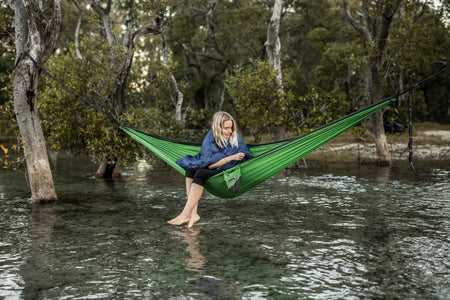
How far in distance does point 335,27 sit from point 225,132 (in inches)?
987

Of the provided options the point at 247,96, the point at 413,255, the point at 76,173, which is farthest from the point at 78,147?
the point at 413,255

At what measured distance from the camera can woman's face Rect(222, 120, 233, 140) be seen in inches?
243

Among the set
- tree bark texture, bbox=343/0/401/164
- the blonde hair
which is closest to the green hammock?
the blonde hair

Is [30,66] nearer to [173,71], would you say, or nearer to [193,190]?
[193,190]

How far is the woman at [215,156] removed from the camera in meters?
6.16

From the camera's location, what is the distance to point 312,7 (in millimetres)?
28531

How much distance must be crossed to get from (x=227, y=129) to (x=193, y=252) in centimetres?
157

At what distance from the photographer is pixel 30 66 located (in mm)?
7777

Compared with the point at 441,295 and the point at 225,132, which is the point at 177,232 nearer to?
the point at 225,132

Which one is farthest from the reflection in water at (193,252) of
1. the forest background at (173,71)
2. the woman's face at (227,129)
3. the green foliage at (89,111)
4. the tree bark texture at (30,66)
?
the green foliage at (89,111)

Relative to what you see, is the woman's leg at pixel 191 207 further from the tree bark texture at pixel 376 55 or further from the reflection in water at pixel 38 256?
the tree bark texture at pixel 376 55

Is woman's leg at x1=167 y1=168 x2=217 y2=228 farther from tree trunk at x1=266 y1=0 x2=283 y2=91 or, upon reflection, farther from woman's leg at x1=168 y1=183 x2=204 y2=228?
tree trunk at x1=266 y1=0 x2=283 y2=91

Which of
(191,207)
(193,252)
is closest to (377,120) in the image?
(191,207)

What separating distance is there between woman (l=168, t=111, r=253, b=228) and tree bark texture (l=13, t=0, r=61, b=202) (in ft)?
9.08
